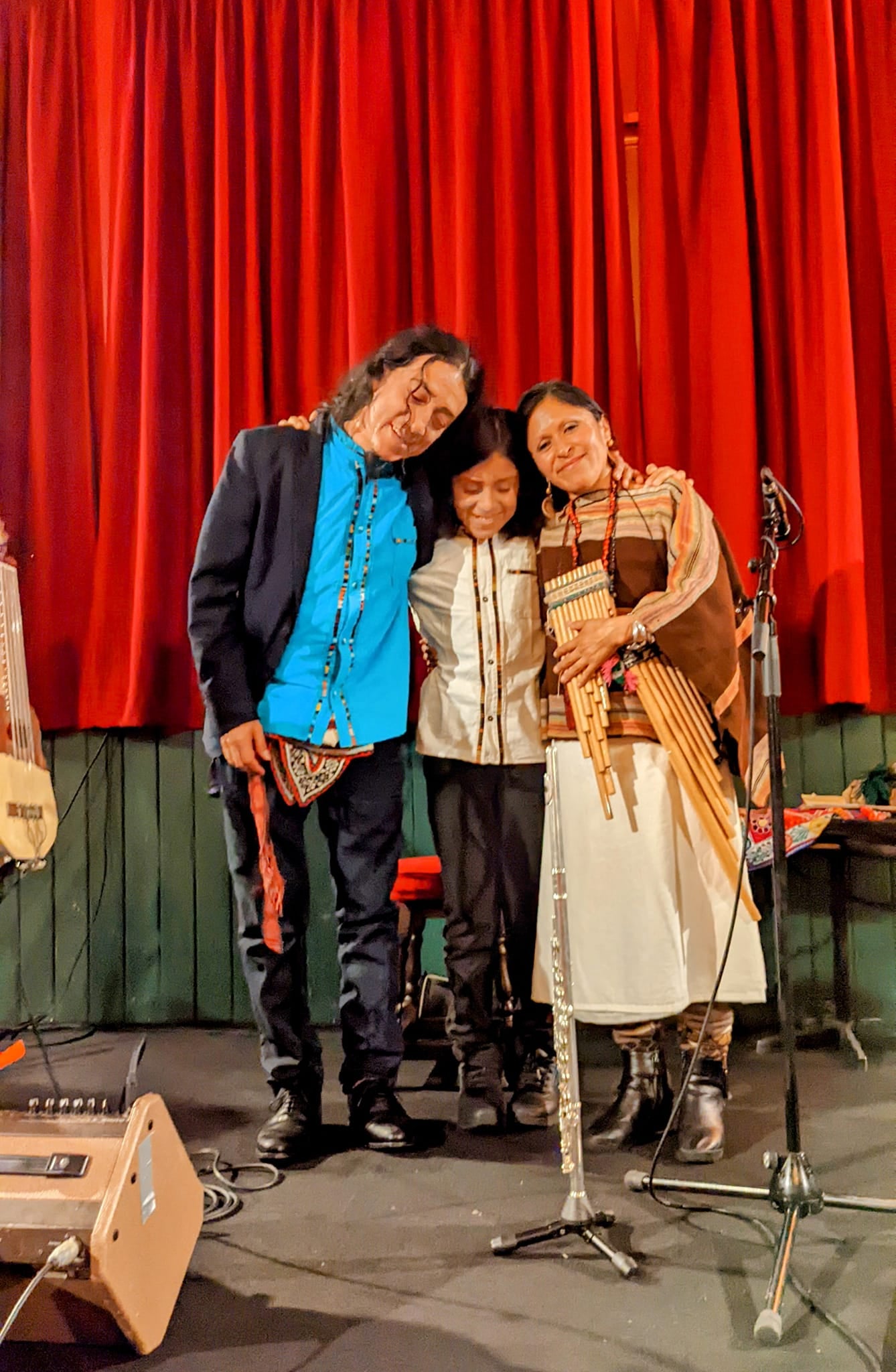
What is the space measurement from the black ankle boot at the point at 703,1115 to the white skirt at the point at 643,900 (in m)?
0.15

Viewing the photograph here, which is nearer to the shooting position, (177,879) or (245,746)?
(245,746)

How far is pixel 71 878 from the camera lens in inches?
136

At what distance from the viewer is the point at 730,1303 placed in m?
1.54

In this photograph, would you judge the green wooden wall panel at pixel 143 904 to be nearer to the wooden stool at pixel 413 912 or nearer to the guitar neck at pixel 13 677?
the wooden stool at pixel 413 912

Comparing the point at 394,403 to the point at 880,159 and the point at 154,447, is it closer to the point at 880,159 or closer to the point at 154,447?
the point at 154,447

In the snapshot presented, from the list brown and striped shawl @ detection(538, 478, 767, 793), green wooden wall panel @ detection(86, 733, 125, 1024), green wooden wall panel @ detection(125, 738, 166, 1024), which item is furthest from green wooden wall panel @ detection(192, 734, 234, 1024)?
brown and striped shawl @ detection(538, 478, 767, 793)

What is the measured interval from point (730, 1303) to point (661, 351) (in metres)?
2.51

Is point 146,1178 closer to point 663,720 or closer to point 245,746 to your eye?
point 245,746

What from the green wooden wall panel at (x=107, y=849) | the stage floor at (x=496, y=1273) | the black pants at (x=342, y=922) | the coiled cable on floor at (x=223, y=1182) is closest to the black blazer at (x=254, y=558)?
the black pants at (x=342, y=922)

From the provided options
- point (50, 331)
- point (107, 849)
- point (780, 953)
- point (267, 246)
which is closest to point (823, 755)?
point (780, 953)

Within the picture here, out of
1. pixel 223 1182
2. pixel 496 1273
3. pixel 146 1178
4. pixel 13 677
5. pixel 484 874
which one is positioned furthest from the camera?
pixel 13 677

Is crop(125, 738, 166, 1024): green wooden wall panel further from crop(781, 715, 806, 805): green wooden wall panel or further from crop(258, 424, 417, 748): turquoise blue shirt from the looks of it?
crop(781, 715, 806, 805): green wooden wall panel

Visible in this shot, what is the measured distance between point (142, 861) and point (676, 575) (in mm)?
2020

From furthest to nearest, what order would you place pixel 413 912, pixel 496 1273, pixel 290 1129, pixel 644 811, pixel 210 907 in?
pixel 210 907, pixel 413 912, pixel 644 811, pixel 290 1129, pixel 496 1273
